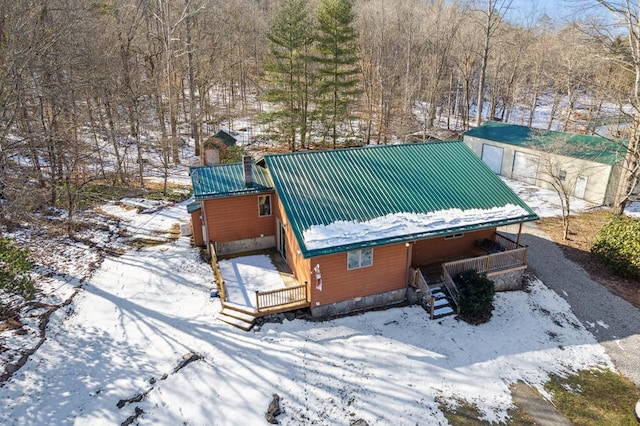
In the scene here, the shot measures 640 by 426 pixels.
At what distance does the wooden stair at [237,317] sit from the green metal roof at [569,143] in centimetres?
1974

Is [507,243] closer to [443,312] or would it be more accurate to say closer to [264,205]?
[443,312]

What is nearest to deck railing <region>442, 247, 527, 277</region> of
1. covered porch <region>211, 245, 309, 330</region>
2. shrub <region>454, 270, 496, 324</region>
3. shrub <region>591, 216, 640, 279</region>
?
shrub <region>454, 270, 496, 324</region>

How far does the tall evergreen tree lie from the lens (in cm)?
3005

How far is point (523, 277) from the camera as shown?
51.4 ft

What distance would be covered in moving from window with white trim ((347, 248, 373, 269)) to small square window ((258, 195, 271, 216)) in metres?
5.10

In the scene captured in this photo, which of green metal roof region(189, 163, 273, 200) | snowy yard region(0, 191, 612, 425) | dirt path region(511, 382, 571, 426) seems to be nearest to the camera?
snowy yard region(0, 191, 612, 425)

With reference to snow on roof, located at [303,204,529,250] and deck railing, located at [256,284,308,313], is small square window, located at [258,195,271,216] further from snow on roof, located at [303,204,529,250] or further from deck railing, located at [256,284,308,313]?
deck railing, located at [256,284,308,313]

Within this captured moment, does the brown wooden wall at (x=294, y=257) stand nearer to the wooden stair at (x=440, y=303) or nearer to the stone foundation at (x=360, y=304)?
the stone foundation at (x=360, y=304)

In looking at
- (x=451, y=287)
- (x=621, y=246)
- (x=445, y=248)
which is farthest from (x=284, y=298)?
(x=621, y=246)

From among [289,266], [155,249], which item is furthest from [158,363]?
[155,249]

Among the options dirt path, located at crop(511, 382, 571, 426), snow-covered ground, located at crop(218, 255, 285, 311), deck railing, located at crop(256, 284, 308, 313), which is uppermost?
deck railing, located at crop(256, 284, 308, 313)

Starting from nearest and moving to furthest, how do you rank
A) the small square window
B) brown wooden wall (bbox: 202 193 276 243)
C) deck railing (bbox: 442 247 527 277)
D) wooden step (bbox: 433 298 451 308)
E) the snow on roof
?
the snow on roof < wooden step (bbox: 433 298 451 308) < deck railing (bbox: 442 247 527 277) < brown wooden wall (bbox: 202 193 276 243) < the small square window

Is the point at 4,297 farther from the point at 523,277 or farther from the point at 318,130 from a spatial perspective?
the point at 318,130

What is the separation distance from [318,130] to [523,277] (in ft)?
72.9
